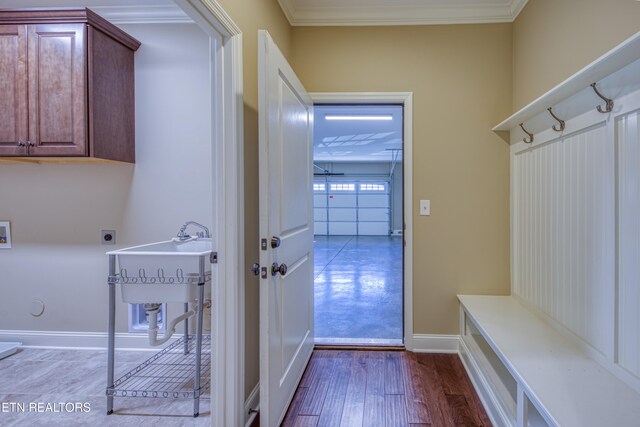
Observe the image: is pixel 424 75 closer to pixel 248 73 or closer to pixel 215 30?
pixel 248 73

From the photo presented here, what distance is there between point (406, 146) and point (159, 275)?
1.97 metres

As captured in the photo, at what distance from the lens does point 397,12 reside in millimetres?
2428

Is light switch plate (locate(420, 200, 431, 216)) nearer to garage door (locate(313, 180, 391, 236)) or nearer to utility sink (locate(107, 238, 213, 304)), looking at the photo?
utility sink (locate(107, 238, 213, 304))

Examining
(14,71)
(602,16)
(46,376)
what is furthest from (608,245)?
(14,71)

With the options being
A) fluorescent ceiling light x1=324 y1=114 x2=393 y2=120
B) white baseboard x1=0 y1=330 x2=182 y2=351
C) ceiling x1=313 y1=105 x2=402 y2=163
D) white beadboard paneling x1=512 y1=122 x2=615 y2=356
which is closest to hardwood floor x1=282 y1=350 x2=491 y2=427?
white beadboard paneling x1=512 y1=122 x2=615 y2=356

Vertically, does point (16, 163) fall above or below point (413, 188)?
above

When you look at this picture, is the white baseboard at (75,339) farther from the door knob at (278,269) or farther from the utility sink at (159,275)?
the door knob at (278,269)

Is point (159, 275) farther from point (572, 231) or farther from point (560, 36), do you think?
point (560, 36)

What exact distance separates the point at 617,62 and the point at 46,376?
12.1 feet

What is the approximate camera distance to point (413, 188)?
2.49m

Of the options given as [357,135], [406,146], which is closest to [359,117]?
[357,135]

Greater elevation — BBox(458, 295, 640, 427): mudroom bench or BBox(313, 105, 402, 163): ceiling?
BBox(313, 105, 402, 163): ceiling

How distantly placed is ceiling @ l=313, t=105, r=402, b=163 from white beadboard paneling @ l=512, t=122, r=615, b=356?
1900 millimetres

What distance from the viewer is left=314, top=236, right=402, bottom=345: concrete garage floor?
9.89ft
